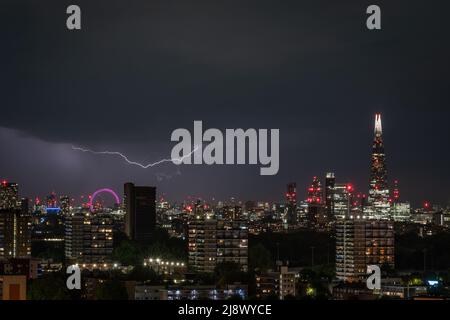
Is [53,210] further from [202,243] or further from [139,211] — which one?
[202,243]

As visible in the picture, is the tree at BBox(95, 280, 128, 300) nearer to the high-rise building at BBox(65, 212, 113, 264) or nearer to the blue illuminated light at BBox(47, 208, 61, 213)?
the high-rise building at BBox(65, 212, 113, 264)

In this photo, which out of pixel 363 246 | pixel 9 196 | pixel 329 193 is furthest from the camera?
pixel 329 193

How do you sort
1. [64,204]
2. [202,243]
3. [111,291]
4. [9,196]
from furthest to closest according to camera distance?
[64,204]
[9,196]
[202,243]
[111,291]

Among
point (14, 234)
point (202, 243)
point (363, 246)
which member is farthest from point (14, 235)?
point (363, 246)

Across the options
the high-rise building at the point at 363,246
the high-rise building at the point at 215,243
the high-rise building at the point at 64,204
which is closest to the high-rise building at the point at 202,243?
the high-rise building at the point at 215,243

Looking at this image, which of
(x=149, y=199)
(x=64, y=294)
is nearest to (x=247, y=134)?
(x=64, y=294)
